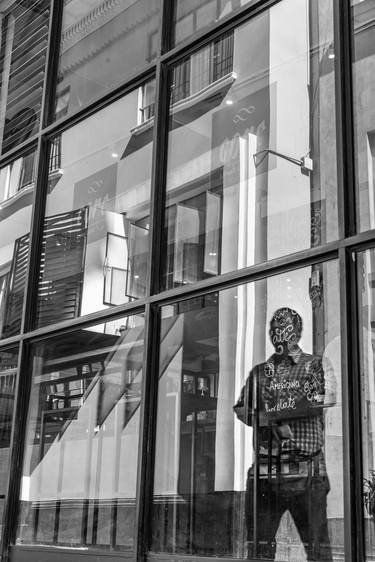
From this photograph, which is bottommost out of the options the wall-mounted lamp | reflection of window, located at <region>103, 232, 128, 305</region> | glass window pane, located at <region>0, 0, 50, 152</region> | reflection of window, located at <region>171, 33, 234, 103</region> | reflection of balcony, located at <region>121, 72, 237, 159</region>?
reflection of window, located at <region>103, 232, 128, 305</region>

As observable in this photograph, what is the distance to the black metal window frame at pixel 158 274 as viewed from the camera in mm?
2664

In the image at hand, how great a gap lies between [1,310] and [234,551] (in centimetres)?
241

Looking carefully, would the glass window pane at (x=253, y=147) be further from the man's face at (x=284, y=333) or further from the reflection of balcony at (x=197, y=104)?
the man's face at (x=284, y=333)

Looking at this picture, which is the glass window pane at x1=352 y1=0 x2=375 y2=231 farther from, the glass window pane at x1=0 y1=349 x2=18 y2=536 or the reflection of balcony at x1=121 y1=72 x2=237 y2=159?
the glass window pane at x1=0 y1=349 x2=18 y2=536

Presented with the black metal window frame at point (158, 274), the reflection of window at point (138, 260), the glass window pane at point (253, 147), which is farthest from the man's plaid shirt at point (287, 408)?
the reflection of window at point (138, 260)

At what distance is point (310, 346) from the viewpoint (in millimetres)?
2904

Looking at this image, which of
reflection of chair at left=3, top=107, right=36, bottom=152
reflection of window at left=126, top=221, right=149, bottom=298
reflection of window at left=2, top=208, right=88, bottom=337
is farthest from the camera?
reflection of chair at left=3, top=107, right=36, bottom=152

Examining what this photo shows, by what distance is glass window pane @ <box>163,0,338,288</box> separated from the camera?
3.12 m

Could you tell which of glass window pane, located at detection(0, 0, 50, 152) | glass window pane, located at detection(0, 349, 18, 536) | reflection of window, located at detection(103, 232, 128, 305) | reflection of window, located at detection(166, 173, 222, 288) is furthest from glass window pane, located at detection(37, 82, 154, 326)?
glass window pane, located at detection(0, 0, 50, 152)

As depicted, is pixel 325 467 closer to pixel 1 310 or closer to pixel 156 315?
pixel 156 315

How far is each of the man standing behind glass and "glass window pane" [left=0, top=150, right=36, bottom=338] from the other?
6.51ft

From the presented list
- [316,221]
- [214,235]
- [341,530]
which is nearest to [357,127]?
[316,221]

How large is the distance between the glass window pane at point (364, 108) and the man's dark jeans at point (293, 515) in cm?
98

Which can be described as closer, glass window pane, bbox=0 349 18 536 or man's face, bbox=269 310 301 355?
man's face, bbox=269 310 301 355
